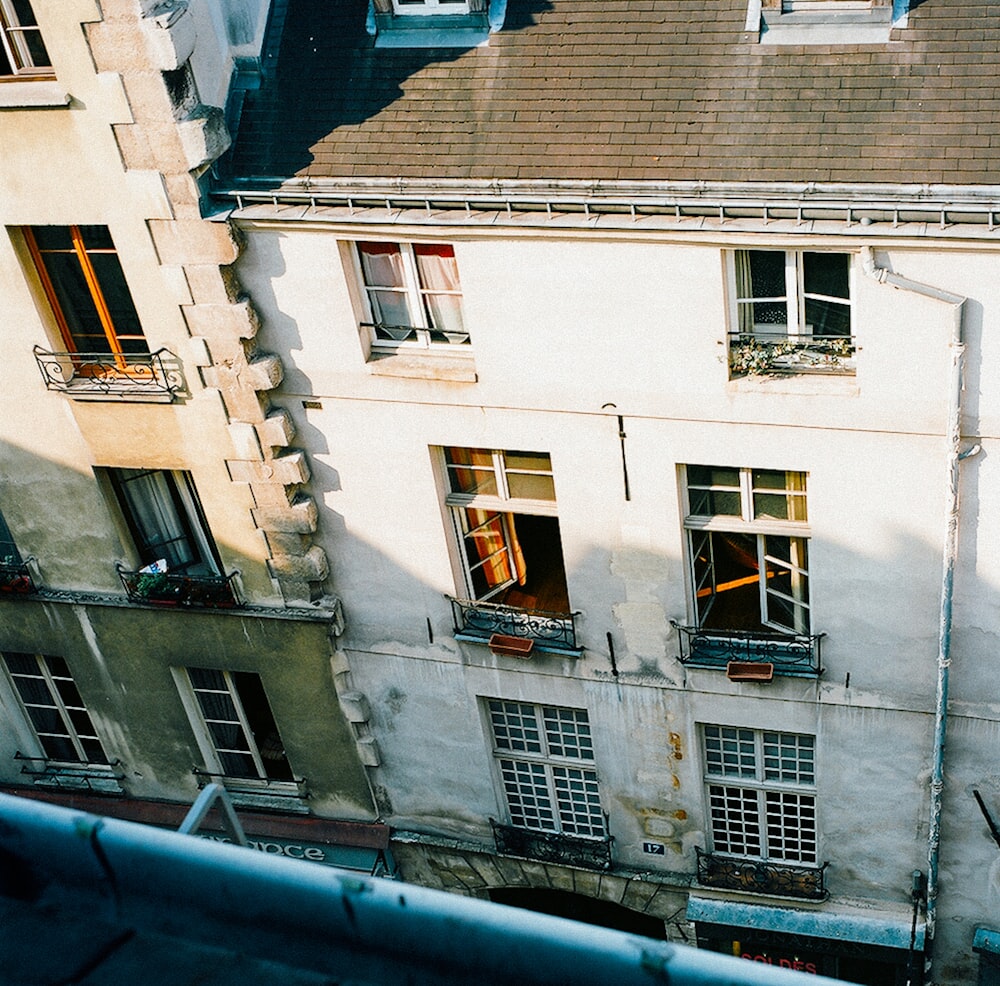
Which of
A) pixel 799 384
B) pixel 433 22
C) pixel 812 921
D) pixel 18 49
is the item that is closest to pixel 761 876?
pixel 812 921

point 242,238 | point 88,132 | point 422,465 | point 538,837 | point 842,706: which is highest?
A: point 88,132

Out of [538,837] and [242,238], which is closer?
[242,238]

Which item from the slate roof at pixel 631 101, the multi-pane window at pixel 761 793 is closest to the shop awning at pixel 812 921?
the multi-pane window at pixel 761 793

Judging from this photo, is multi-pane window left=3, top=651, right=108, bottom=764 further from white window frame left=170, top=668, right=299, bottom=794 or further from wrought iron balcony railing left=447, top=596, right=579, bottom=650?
wrought iron balcony railing left=447, top=596, right=579, bottom=650

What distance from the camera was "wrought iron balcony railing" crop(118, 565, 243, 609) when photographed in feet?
64.5

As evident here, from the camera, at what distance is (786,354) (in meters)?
15.6

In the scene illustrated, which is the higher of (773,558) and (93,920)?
(93,920)

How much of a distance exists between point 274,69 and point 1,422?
21.4 feet

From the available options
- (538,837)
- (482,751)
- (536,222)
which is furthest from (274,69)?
(538,837)

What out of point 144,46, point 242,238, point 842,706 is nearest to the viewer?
point 144,46

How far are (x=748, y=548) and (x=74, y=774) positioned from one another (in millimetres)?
12660

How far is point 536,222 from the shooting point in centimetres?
1498

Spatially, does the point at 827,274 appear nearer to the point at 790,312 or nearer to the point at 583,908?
the point at 790,312

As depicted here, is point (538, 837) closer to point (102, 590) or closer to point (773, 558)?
point (773, 558)
